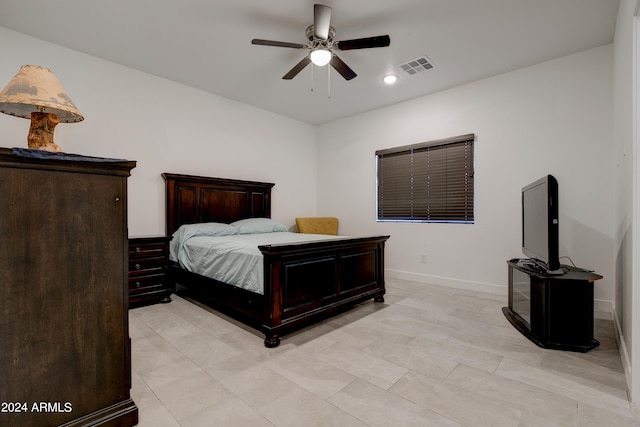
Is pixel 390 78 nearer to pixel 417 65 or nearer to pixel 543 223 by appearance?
pixel 417 65

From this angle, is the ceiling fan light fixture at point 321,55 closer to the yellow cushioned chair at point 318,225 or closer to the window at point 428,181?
the window at point 428,181

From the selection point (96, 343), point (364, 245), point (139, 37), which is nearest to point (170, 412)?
point (96, 343)

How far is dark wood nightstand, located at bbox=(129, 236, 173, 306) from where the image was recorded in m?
3.23

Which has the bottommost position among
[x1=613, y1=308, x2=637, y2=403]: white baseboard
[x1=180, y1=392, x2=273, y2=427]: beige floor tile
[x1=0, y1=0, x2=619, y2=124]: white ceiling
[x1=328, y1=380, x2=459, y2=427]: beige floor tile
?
[x1=328, y1=380, x2=459, y2=427]: beige floor tile

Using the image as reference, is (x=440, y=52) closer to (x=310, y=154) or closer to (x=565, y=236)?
(x=565, y=236)

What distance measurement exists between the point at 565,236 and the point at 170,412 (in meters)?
4.08

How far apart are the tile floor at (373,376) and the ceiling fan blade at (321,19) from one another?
2.60 metres

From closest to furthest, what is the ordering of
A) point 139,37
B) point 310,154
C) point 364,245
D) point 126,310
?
point 126,310 → point 139,37 → point 364,245 → point 310,154

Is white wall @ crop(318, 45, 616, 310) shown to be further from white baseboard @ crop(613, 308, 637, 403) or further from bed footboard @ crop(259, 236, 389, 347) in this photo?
bed footboard @ crop(259, 236, 389, 347)

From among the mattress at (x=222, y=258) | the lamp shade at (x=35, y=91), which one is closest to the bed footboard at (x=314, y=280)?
the mattress at (x=222, y=258)

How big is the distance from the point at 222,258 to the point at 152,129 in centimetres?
221

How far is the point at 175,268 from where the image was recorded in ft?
11.9

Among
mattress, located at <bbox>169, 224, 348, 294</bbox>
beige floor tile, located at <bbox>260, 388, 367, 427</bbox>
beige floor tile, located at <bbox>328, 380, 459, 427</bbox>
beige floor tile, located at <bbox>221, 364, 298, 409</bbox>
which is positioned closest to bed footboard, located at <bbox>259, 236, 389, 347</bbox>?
mattress, located at <bbox>169, 224, 348, 294</bbox>

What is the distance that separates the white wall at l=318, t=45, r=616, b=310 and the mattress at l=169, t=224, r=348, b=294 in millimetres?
2002
